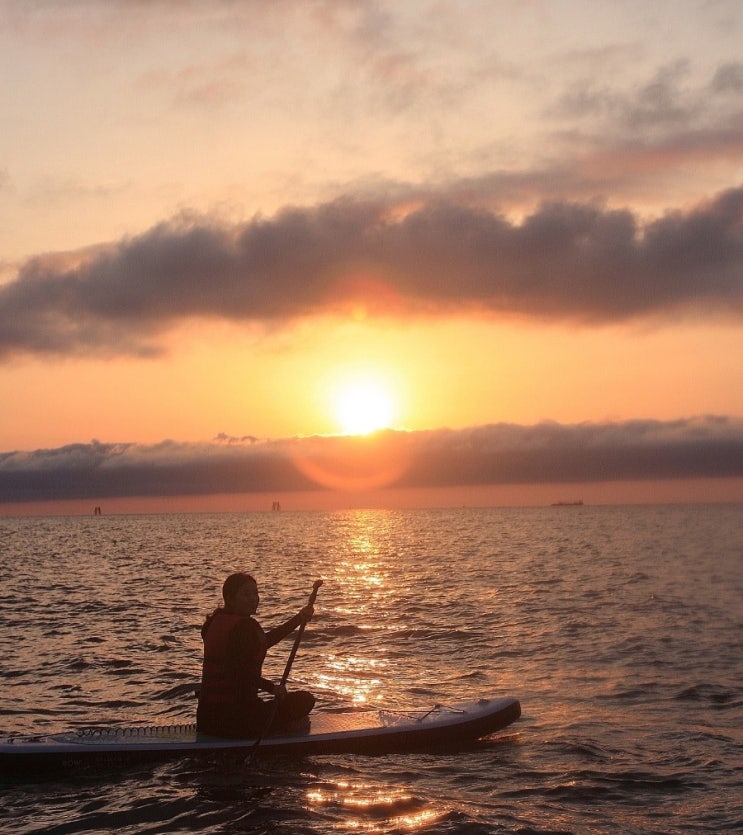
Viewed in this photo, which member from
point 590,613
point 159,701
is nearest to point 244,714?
point 159,701

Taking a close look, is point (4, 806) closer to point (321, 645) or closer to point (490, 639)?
point (321, 645)

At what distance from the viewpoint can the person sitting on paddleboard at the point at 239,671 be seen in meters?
11.2

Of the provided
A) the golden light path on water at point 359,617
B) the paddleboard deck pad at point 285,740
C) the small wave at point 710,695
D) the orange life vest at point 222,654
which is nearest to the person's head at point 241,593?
the orange life vest at point 222,654

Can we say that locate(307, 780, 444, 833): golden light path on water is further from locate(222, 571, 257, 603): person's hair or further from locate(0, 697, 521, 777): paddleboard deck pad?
locate(222, 571, 257, 603): person's hair

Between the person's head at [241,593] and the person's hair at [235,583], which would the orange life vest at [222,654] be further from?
the person's hair at [235,583]

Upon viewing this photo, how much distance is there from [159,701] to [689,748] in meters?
8.74

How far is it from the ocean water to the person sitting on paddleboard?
0.60 metres

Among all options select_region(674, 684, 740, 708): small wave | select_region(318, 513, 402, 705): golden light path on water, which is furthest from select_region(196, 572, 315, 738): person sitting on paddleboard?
select_region(674, 684, 740, 708): small wave

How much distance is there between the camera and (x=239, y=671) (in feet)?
37.4

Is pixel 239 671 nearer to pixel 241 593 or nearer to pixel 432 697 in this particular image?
pixel 241 593

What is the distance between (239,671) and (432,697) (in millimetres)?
5917

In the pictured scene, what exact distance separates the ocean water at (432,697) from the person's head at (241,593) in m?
2.10

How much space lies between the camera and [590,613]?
2852cm

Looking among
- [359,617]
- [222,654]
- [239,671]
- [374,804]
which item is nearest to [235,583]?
[222,654]
